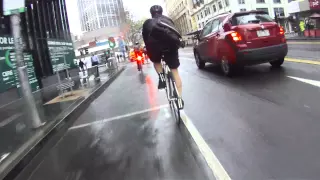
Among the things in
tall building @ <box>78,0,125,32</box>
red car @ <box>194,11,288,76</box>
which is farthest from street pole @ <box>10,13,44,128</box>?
tall building @ <box>78,0,125,32</box>

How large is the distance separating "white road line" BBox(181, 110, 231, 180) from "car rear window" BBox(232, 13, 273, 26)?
4.07 meters

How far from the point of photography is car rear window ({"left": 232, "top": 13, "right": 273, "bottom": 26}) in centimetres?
790

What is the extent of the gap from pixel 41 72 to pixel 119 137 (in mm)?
10621

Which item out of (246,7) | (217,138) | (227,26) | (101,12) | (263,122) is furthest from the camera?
(101,12)

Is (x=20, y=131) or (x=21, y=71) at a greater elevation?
(x=21, y=71)

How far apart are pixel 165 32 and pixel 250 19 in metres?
4.04

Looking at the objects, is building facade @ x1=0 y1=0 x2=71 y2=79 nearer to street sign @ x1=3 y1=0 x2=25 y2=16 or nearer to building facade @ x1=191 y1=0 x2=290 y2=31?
street sign @ x1=3 y1=0 x2=25 y2=16

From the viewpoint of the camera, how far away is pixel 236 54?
760 cm

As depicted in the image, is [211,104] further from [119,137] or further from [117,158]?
[117,158]

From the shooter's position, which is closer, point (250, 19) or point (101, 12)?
point (250, 19)

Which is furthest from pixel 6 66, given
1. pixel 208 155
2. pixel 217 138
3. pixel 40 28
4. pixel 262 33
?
pixel 208 155

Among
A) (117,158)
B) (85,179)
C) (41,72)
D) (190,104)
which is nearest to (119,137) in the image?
(117,158)

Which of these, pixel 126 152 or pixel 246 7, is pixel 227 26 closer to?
pixel 126 152

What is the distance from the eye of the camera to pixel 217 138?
403 centimetres
